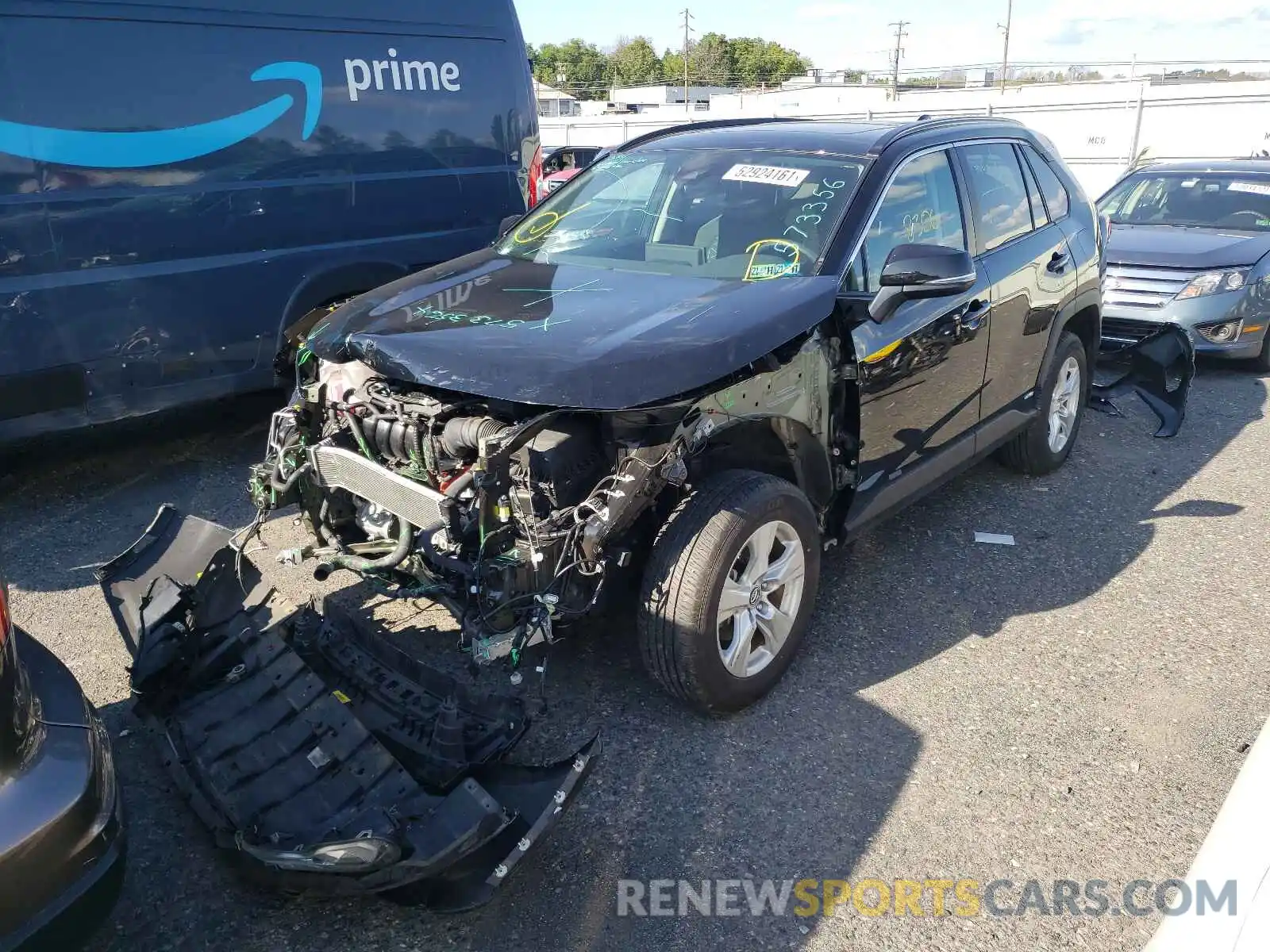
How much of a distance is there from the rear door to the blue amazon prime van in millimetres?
3326

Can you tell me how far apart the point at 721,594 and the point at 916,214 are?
1.93 metres

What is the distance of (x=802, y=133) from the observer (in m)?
4.12

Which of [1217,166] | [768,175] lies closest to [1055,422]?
[768,175]

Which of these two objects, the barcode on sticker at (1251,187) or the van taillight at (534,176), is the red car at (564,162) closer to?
the van taillight at (534,176)

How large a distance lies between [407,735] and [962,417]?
2.82 meters

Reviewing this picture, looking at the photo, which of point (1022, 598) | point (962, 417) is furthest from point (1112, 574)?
point (962, 417)

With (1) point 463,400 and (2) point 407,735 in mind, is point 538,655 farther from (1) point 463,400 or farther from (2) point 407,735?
(1) point 463,400

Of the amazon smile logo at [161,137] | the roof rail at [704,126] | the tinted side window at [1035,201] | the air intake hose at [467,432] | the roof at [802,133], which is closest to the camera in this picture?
the air intake hose at [467,432]

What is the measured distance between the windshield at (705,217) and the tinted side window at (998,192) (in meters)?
0.89

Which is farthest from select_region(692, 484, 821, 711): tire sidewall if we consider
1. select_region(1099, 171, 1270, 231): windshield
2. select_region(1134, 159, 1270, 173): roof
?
select_region(1134, 159, 1270, 173): roof

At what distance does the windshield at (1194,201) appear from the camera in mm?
8422

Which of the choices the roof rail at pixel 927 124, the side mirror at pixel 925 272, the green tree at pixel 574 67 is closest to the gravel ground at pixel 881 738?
the side mirror at pixel 925 272

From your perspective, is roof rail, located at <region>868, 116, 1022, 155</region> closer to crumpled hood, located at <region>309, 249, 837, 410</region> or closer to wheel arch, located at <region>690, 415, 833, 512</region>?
crumpled hood, located at <region>309, 249, 837, 410</region>

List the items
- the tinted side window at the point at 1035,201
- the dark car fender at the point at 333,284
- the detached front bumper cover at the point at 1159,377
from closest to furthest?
1. the tinted side window at the point at 1035,201
2. the dark car fender at the point at 333,284
3. the detached front bumper cover at the point at 1159,377
